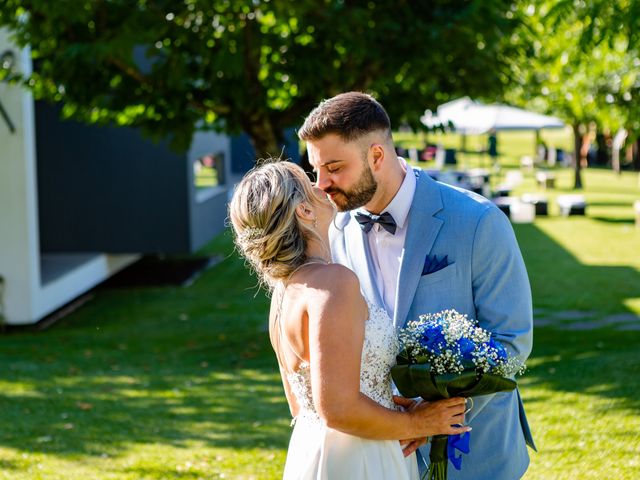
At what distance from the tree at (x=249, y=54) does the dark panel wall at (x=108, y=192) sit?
8977 mm

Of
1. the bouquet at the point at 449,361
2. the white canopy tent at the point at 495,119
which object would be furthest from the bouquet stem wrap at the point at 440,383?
the white canopy tent at the point at 495,119

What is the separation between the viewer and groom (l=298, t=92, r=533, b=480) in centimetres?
366

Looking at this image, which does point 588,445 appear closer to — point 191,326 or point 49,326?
point 191,326

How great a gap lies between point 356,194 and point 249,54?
825cm

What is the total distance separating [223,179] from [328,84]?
1799 cm

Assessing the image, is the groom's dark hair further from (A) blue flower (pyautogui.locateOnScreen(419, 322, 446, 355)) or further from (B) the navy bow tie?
(A) blue flower (pyautogui.locateOnScreen(419, 322, 446, 355))

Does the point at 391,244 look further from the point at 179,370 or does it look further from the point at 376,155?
the point at 179,370

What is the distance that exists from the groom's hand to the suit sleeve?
0.22 m

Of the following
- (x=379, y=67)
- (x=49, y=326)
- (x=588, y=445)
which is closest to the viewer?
(x=588, y=445)

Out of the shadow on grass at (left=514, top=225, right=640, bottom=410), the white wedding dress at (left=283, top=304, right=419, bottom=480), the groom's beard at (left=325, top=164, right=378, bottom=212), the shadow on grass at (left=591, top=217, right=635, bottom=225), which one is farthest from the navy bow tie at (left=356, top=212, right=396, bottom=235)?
the shadow on grass at (left=591, top=217, right=635, bottom=225)

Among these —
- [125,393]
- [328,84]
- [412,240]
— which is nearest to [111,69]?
[328,84]

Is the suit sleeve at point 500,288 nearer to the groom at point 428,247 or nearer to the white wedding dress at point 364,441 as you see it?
the groom at point 428,247

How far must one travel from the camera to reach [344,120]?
11.9 ft

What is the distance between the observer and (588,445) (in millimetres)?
7590
